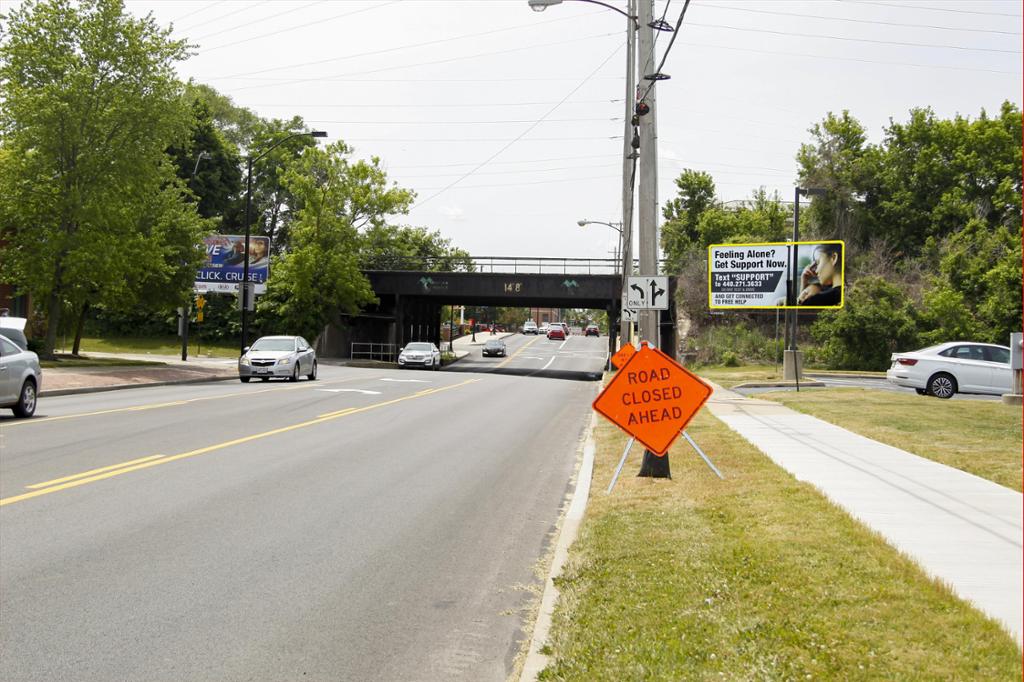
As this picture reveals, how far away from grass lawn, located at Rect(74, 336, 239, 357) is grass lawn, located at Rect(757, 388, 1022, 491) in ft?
140

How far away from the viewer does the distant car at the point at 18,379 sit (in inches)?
648

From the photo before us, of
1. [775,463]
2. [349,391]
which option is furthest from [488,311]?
[775,463]

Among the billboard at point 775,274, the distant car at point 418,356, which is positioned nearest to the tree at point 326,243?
the distant car at point 418,356

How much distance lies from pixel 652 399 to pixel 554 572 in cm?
404

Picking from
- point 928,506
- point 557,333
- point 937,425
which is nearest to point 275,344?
point 937,425

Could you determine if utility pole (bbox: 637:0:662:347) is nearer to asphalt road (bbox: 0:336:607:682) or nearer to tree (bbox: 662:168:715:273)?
asphalt road (bbox: 0:336:607:682)

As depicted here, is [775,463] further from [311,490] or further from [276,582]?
[276,582]

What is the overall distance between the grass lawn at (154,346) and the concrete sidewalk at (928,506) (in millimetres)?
48422

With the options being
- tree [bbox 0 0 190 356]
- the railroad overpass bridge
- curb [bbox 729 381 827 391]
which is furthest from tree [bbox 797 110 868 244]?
tree [bbox 0 0 190 356]

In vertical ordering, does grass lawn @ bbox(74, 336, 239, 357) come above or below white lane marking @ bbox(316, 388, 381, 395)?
above

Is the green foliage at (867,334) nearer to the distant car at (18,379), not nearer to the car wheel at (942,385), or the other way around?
the car wheel at (942,385)

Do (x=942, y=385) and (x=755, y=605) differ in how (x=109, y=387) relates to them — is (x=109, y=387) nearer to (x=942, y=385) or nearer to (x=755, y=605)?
(x=942, y=385)

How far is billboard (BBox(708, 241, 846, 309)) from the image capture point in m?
38.0

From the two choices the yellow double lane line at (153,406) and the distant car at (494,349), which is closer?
the yellow double lane line at (153,406)
